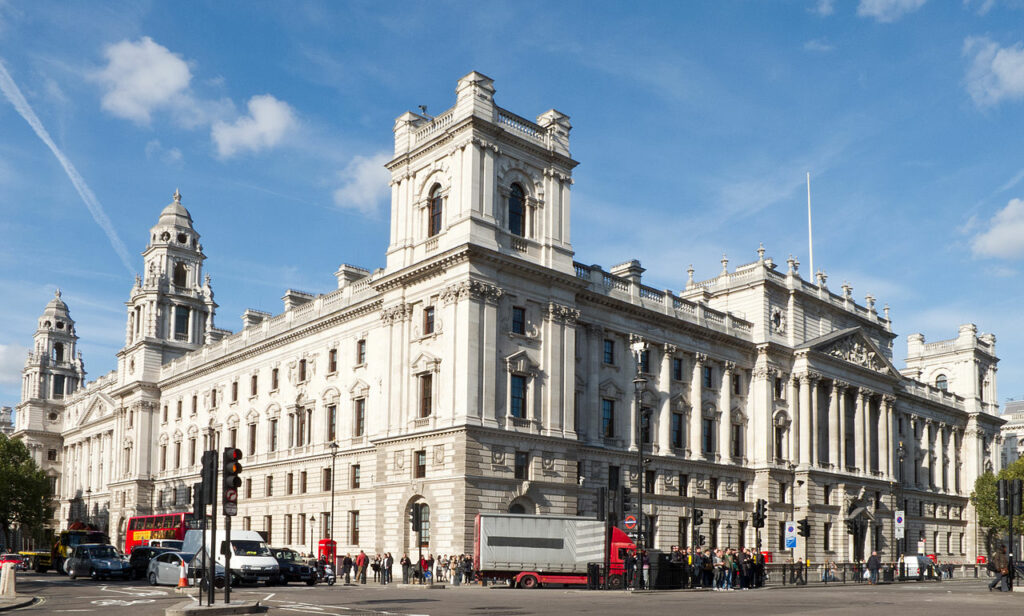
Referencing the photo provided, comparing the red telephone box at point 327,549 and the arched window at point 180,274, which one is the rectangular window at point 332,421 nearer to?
the red telephone box at point 327,549

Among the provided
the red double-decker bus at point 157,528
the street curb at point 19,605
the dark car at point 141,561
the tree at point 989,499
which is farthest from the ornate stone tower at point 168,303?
the tree at point 989,499

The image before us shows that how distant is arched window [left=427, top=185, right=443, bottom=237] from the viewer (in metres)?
53.2

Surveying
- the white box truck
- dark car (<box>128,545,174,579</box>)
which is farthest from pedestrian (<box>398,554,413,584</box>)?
dark car (<box>128,545,174,579</box>)

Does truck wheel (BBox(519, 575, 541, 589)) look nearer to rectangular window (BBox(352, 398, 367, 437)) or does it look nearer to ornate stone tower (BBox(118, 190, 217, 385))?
rectangular window (BBox(352, 398, 367, 437))

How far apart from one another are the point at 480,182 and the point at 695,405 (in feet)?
72.2

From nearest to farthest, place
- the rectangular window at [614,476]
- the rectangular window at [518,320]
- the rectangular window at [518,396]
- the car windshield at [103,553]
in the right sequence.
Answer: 1. the rectangular window at [518,396]
2. the car windshield at [103,553]
3. the rectangular window at [518,320]
4. the rectangular window at [614,476]

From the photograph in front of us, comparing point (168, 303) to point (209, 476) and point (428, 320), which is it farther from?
point (209, 476)

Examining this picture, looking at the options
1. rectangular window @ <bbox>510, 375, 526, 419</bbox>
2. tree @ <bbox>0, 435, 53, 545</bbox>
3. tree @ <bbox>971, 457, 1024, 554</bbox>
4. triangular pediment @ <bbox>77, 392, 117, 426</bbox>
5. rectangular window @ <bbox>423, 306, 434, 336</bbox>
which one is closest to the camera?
rectangular window @ <bbox>510, 375, 526, 419</bbox>

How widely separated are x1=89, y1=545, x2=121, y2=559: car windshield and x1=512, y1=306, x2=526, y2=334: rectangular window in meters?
23.4

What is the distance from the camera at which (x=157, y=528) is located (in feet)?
217

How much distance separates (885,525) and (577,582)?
41.7m

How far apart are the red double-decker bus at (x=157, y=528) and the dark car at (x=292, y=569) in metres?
18.6

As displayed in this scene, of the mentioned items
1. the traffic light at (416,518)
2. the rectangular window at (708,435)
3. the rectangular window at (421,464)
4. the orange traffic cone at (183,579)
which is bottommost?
the orange traffic cone at (183,579)

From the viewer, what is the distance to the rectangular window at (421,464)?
1991 inches
